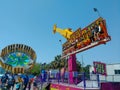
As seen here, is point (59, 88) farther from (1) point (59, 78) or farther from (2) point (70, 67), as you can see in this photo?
(2) point (70, 67)

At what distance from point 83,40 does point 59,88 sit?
802 cm

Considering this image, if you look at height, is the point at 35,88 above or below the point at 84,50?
below

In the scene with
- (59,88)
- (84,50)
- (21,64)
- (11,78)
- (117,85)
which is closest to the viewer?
(117,85)

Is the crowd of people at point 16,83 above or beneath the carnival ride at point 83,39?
beneath

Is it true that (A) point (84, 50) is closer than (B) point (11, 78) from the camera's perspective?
No

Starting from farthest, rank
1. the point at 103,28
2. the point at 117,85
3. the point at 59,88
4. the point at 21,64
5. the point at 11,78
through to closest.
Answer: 1. the point at 21,64
2. the point at 11,78
3. the point at 103,28
4. the point at 59,88
5. the point at 117,85

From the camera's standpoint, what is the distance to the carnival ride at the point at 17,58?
93.7ft

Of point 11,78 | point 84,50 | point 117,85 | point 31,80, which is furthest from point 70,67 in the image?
point 117,85

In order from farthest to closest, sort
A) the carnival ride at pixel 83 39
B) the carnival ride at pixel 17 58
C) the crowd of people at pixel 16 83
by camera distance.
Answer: the carnival ride at pixel 17 58, the crowd of people at pixel 16 83, the carnival ride at pixel 83 39

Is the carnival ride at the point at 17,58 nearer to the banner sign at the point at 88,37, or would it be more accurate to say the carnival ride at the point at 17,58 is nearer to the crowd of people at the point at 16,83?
the crowd of people at the point at 16,83

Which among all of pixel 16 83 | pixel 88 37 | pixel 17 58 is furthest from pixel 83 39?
pixel 16 83

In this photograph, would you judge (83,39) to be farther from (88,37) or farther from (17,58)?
(17,58)

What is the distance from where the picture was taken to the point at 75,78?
72.5ft

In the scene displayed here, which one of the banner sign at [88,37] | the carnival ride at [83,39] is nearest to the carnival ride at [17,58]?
the carnival ride at [83,39]
